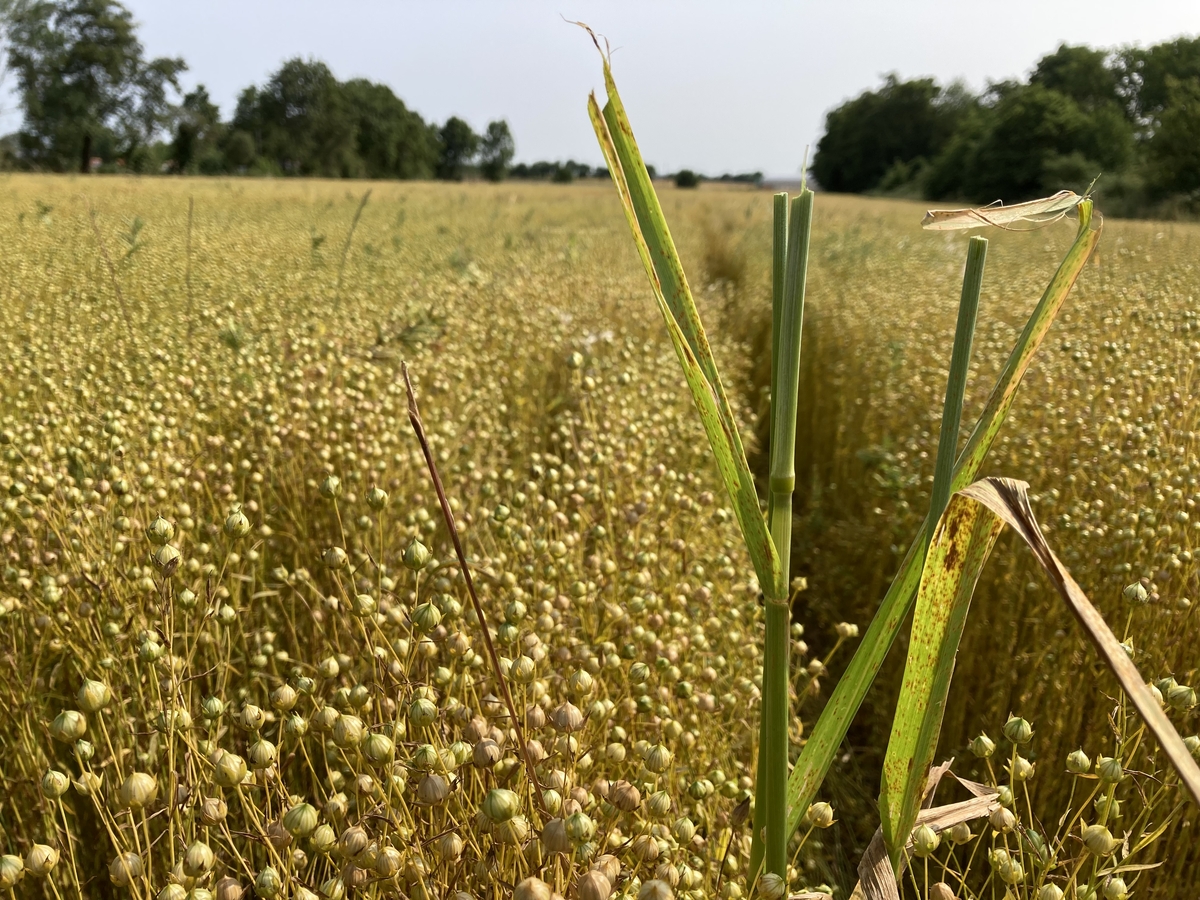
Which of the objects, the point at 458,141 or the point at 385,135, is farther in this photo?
the point at 458,141

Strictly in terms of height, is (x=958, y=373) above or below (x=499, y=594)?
above

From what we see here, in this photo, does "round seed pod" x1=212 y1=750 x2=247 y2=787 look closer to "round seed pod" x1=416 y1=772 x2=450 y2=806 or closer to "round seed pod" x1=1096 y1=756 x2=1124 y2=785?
"round seed pod" x1=416 y1=772 x2=450 y2=806

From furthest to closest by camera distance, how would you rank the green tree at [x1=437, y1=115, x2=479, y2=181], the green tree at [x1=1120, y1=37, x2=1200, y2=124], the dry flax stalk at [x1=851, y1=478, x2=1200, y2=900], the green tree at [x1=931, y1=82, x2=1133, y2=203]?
the green tree at [x1=437, y1=115, x2=479, y2=181] → the green tree at [x1=931, y1=82, x2=1133, y2=203] → the green tree at [x1=1120, y1=37, x2=1200, y2=124] → the dry flax stalk at [x1=851, y1=478, x2=1200, y2=900]

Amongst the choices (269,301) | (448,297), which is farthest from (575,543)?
(448,297)

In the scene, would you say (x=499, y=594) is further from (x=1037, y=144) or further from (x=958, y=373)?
(x=1037, y=144)

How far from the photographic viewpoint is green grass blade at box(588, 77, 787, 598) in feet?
2.26

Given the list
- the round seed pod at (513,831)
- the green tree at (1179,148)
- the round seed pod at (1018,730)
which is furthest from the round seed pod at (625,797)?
the green tree at (1179,148)

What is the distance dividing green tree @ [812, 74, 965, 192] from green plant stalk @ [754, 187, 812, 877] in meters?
53.0

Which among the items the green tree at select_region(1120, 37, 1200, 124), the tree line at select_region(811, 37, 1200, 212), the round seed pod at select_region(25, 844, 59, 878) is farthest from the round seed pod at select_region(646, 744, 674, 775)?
the green tree at select_region(1120, 37, 1200, 124)

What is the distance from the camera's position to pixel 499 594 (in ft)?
5.40

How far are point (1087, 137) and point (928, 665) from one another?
115ft

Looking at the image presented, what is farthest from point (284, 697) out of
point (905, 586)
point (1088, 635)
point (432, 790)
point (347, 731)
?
point (1088, 635)

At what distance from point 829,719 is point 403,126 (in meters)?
56.7

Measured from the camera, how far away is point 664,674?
1.35 meters
